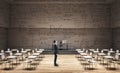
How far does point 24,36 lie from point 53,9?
483 cm

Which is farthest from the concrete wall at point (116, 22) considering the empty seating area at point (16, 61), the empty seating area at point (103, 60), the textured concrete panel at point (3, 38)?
the textured concrete panel at point (3, 38)

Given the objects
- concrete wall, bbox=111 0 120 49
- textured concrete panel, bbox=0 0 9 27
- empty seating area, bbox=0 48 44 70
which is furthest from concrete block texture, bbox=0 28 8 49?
concrete wall, bbox=111 0 120 49

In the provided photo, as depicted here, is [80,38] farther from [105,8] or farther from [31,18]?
[31,18]

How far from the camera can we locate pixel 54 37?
82.7 ft

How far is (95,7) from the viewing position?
82.8 ft

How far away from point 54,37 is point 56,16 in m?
2.57

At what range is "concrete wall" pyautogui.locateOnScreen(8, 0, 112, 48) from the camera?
25.0 m

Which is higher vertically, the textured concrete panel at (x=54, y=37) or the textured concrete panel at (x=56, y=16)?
the textured concrete panel at (x=56, y=16)

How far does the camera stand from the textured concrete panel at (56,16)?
82.0 feet

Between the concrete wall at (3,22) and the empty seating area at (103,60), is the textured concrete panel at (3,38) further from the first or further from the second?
the empty seating area at (103,60)

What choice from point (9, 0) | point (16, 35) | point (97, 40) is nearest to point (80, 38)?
point (97, 40)

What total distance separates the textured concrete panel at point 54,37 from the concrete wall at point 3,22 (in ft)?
5.04

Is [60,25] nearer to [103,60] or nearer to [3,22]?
[3,22]

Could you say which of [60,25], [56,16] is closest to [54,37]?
[60,25]
